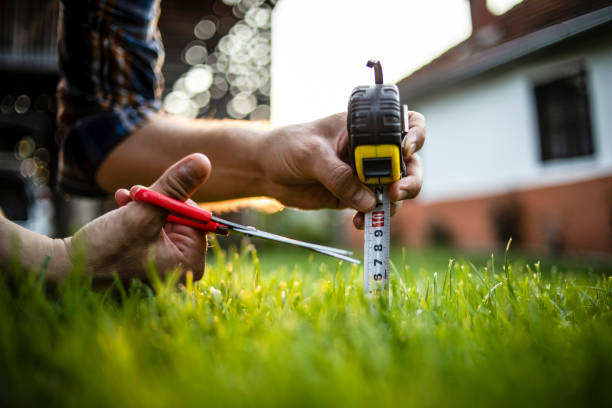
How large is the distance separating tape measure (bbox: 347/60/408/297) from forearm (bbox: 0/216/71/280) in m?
0.92

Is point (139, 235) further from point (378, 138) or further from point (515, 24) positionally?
point (515, 24)

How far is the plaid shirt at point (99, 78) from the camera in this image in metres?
1.99

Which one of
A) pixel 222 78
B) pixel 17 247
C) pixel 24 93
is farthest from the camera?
pixel 222 78

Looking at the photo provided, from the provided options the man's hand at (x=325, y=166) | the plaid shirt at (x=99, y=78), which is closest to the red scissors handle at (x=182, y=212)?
the man's hand at (x=325, y=166)

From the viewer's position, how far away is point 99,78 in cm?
204

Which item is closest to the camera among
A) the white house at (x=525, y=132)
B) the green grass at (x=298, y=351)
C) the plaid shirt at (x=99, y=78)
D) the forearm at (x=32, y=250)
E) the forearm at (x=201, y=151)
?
the green grass at (x=298, y=351)

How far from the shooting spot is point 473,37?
11445 mm

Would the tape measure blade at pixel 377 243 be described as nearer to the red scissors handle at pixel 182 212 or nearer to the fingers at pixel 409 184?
the fingers at pixel 409 184

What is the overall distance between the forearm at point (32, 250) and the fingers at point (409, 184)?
1.03m

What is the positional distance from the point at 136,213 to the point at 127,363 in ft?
2.05

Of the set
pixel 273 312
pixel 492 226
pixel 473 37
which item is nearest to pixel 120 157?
pixel 273 312

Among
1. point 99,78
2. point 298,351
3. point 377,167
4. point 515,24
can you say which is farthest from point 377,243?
point 515,24

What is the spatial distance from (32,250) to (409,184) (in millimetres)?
1176

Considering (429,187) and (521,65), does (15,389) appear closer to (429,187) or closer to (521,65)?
(521,65)
